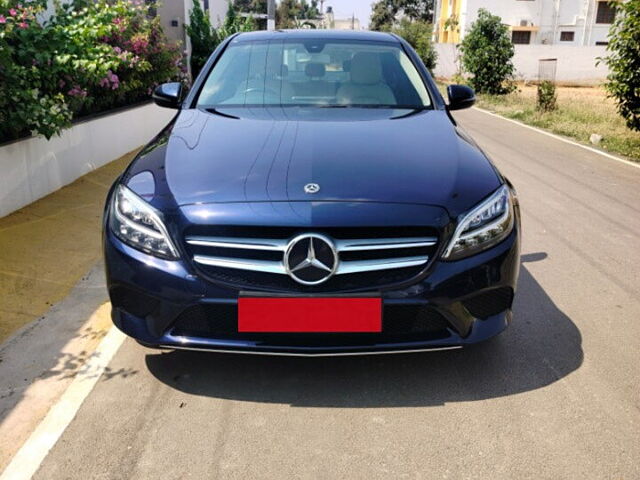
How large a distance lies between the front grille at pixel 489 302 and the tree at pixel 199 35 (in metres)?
19.9

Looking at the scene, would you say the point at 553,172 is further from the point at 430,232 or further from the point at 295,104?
the point at 430,232

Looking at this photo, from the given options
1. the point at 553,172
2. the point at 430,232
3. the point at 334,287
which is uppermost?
the point at 430,232

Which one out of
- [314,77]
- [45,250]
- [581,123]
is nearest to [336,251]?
[314,77]

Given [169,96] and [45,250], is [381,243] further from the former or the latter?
[45,250]

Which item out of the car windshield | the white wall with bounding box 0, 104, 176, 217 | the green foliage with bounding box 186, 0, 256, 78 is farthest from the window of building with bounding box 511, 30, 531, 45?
the car windshield

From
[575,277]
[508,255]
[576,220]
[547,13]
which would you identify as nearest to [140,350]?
[508,255]

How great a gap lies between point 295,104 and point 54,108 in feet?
9.61

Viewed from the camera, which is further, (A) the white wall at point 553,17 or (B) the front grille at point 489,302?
(A) the white wall at point 553,17

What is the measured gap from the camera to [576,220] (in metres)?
6.47

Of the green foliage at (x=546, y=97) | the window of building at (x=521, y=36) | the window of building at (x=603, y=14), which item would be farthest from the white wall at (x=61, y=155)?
the window of building at (x=603, y=14)

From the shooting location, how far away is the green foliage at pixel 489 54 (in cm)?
2361

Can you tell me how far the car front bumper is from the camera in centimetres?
284

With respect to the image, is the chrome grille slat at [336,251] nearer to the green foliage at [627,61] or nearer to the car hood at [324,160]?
the car hood at [324,160]

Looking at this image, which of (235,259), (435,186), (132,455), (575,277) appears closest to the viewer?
(132,455)
